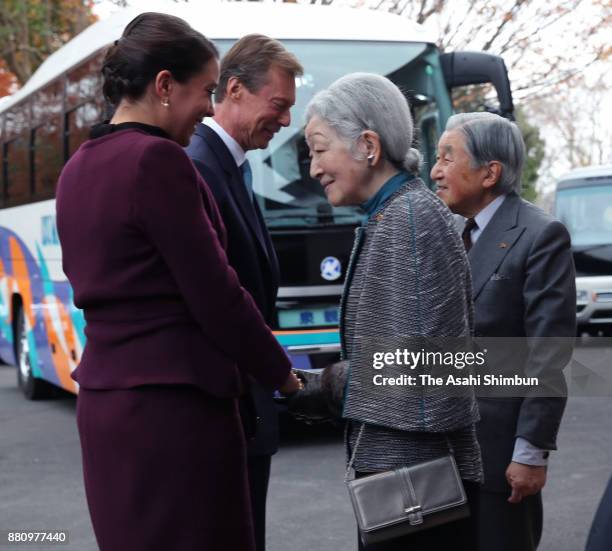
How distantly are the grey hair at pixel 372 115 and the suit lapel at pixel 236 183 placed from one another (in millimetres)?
498

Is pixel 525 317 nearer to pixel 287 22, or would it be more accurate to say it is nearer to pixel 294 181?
pixel 294 181

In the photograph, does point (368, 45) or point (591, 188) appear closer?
point (368, 45)

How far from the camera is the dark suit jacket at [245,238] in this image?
11.0 ft

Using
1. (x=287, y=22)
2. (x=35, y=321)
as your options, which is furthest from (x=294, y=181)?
(x=35, y=321)

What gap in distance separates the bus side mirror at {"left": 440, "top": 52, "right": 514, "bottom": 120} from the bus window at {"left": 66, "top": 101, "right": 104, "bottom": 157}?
9.33 ft

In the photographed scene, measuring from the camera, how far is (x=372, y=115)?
3004 millimetres

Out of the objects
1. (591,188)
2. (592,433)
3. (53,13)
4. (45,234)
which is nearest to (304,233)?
(592,433)

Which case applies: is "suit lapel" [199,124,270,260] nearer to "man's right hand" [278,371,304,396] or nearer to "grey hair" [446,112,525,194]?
"man's right hand" [278,371,304,396]

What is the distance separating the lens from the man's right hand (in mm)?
2971

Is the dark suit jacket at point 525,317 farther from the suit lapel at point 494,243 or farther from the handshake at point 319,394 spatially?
the handshake at point 319,394

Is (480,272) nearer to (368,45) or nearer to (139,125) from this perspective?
(139,125)

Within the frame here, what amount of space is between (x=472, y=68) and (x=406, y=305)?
6.87 m

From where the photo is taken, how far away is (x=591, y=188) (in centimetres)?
1927

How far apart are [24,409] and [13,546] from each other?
5878mm
